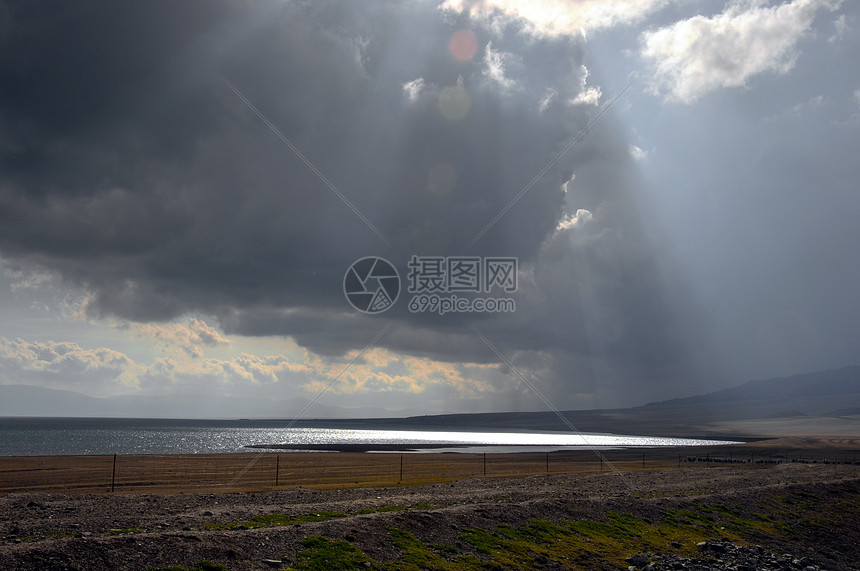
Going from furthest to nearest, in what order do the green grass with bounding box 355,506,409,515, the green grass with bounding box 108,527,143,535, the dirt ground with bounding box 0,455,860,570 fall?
the green grass with bounding box 355,506,409,515, the green grass with bounding box 108,527,143,535, the dirt ground with bounding box 0,455,860,570

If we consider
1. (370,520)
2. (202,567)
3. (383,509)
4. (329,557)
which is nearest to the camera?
(202,567)

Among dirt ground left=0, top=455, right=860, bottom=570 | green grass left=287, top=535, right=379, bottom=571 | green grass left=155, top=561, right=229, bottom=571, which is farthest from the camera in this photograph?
green grass left=287, top=535, right=379, bottom=571

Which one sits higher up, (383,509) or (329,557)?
(329,557)

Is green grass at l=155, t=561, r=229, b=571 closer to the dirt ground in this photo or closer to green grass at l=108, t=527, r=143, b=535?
the dirt ground

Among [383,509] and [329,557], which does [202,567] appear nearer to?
[329,557]

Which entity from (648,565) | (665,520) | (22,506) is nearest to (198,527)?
(22,506)

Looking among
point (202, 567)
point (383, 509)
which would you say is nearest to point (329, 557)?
point (202, 567)

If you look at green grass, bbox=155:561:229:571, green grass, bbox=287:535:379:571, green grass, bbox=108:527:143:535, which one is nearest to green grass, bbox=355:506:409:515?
green grass, bbox=287:535:379:571

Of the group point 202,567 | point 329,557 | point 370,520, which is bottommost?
point 329,557

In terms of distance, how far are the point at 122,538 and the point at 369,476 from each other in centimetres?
4349

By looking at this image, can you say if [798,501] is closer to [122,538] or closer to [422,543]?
[422,543]

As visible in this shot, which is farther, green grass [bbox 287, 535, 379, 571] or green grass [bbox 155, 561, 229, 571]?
green grass [bbox 287, 535, 379, 571]

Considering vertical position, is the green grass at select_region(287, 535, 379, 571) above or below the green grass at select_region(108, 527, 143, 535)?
below

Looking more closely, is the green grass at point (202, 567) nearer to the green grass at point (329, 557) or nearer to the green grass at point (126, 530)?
the green grass at point (329, 557)
